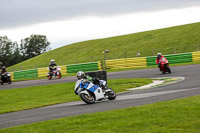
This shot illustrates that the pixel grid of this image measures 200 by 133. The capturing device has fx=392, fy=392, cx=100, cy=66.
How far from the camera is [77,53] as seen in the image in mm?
79062

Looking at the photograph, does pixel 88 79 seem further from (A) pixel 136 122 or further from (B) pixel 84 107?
(A) pixel 136 122

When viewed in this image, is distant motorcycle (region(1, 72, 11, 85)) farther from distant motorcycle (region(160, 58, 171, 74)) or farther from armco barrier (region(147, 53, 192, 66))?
distant motorcycle (region(160, 58, 171, 74))

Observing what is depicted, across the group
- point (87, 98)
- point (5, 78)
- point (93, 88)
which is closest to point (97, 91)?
point (93, 88)

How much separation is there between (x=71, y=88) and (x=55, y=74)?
11123mm

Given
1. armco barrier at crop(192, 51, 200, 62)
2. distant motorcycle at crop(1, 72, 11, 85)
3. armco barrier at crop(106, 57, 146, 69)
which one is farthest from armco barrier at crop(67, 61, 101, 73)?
armco barrier at crop(192, 51, 200, 62)

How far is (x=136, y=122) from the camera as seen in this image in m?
8.29

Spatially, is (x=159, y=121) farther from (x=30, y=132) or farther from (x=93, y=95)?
(x=93, y=95)

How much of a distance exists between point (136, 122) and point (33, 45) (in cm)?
13324

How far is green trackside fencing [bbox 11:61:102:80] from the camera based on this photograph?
131 ft

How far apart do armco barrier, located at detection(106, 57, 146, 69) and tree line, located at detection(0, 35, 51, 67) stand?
81551 mm

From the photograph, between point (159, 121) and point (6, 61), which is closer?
point (159, 121)

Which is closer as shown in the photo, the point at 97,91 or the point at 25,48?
the point at 97,91

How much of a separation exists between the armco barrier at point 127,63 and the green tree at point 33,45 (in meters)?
96.5

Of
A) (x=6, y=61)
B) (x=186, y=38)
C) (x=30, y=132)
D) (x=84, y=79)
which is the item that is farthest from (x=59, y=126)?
(x=6, y=61)
